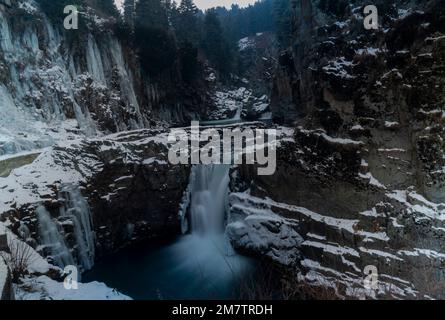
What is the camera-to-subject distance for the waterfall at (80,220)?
1532cm

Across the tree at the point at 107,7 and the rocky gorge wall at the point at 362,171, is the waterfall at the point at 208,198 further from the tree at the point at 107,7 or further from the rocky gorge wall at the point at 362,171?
the tree at the point at 107,7

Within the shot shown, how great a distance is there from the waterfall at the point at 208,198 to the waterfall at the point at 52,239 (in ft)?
24.4

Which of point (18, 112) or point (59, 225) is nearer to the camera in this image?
point (59, 225)

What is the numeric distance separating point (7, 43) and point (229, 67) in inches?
1473

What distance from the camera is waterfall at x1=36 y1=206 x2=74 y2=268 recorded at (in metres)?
13.9

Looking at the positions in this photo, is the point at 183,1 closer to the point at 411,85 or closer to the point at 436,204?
the point at 411,85

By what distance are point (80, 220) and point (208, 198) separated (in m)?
7.34

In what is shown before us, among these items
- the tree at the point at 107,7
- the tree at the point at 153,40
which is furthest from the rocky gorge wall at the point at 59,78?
the tree at the point at 107,7

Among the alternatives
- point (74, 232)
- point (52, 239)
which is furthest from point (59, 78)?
point (52, 239)

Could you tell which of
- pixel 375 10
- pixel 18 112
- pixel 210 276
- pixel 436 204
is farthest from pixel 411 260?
pixel 18 112

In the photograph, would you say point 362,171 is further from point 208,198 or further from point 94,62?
point 94,62

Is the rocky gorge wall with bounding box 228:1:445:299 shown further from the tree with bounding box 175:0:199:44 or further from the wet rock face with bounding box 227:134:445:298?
the tree with bounding box 175:0:199:44

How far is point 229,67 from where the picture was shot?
53.8m

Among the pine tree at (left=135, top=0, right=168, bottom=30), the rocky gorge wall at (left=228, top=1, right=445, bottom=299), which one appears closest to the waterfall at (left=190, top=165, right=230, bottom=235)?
the rocky gorge wall at (left=228, top=1, right=445, bottom=299)
